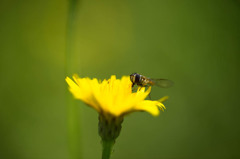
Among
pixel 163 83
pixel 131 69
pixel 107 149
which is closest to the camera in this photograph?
pixel 107 149

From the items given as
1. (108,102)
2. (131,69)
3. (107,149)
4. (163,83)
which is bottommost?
(107,149)

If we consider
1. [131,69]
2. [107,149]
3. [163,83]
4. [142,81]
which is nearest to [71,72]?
[142,81]

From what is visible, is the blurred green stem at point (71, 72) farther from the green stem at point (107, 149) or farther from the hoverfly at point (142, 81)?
the green stem at point (107, 149)

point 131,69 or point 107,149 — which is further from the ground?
point 131,69

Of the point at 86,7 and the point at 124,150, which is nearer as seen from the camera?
the point at 124,150

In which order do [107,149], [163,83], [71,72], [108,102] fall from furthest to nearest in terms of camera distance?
[71,72] → [163,83] → [107,149] → [108,102]

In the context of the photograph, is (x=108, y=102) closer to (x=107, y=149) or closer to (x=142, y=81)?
(x=107, y=149)

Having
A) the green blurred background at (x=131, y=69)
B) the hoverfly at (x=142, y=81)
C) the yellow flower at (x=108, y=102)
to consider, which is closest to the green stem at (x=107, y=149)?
the yellow flower at (x=108, y=102)
